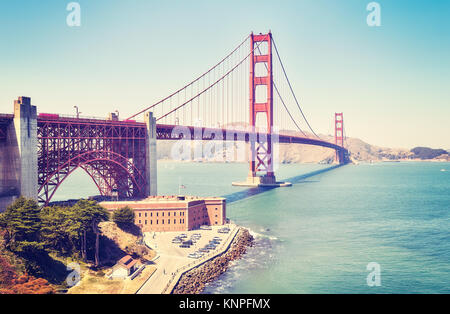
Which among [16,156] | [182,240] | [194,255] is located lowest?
[194,255]

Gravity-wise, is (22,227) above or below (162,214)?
above

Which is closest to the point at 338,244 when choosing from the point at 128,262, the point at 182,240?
the point at 182,240

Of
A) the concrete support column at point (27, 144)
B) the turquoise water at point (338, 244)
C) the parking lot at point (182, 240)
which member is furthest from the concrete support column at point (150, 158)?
the concrete support column at point (27, 144)

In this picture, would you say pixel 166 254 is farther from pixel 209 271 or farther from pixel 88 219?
pixel 88 219

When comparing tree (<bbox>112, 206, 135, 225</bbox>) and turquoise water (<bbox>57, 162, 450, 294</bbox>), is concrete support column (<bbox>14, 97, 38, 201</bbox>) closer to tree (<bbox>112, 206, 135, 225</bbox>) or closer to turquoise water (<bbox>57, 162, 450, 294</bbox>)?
tree (<bbox>112, 206, 135, 225</bbox>)

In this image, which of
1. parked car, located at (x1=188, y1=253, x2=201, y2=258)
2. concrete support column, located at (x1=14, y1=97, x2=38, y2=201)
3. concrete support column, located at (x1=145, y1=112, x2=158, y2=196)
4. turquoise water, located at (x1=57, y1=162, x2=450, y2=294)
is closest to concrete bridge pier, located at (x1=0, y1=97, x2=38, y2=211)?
concrete support column, located at (x1=14, y1=97, x2=38, y2=201)
